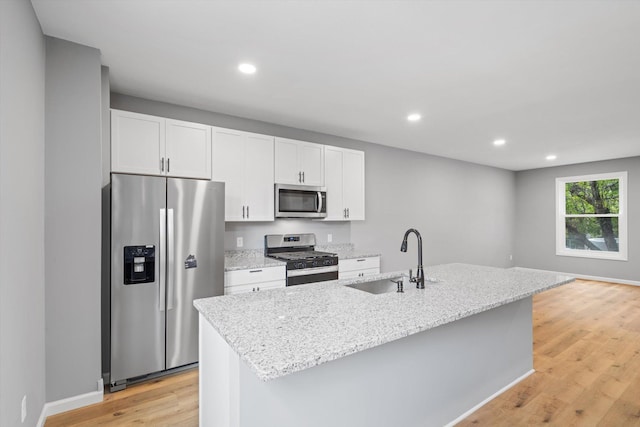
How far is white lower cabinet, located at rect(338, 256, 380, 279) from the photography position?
400 cm

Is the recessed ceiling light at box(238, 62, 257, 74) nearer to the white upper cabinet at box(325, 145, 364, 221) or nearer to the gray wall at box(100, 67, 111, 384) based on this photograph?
the gray wall at box(100, 67, 111, 384)

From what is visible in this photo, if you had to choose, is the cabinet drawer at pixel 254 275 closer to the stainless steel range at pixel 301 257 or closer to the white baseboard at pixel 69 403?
the stainless steel range at pixel 301 257

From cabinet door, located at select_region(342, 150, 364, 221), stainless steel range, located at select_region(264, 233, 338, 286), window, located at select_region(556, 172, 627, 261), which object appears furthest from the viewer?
window, located at select_region(556, 172, 627, 261)

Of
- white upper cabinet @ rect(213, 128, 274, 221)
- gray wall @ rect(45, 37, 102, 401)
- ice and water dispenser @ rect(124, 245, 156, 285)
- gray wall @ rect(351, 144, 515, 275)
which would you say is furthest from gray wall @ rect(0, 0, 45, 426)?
gray wall @ rect(351, 144, 515, 275)

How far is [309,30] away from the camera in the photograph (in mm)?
2111

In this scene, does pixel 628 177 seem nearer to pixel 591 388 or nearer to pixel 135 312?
pixel 591 388

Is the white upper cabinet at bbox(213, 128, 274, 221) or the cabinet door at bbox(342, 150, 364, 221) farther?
the cabinet door at bbox(342, 150, 364, 221)

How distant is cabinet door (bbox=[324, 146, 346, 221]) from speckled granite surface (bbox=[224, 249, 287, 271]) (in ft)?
3.39

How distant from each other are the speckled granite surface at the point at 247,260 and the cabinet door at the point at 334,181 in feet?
3.39

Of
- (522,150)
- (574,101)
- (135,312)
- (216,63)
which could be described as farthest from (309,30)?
(522,150)

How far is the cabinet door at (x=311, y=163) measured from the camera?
404 cm

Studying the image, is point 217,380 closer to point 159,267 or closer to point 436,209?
point 159,267

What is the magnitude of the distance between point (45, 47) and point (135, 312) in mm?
2008

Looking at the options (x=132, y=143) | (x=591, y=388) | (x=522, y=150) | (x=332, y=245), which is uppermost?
(x=522, y=150)
